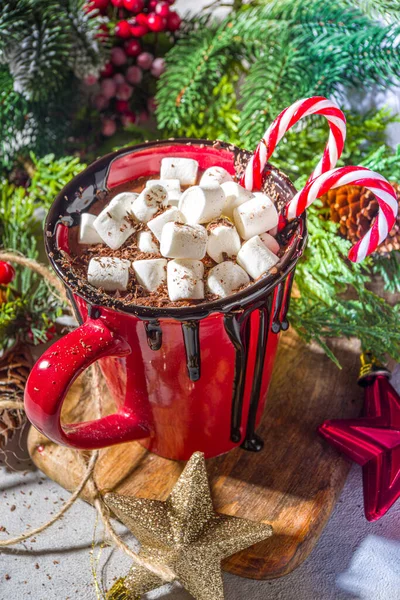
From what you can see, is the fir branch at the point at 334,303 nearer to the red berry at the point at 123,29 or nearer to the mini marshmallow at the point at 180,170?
the mini marshmallow at the point at 180,170

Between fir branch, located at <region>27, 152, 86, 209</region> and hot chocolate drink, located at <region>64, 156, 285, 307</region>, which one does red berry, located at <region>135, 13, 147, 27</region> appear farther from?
hot chocolate drink, located at <region>64, 156, 285, 307</region>

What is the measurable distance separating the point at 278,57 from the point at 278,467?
2.77 feet

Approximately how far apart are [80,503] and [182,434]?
22 cm

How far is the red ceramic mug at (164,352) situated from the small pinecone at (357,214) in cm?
31

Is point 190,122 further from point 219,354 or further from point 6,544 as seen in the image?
point 6,544

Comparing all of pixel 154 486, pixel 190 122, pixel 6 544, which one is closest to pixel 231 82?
pixel 190 122

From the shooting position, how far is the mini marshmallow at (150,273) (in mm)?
906

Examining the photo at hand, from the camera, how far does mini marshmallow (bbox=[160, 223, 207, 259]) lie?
0.89m

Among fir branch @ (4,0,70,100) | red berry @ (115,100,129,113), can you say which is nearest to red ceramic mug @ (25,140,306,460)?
fir branch @ (4,0,70,100)

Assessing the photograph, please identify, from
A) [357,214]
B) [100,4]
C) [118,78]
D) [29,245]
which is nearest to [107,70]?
[118,78]

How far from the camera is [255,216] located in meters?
0.94

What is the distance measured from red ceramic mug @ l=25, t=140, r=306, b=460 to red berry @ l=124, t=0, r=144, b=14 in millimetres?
541

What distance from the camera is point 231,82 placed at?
1604mm

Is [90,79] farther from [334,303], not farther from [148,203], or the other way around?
[334,303]
